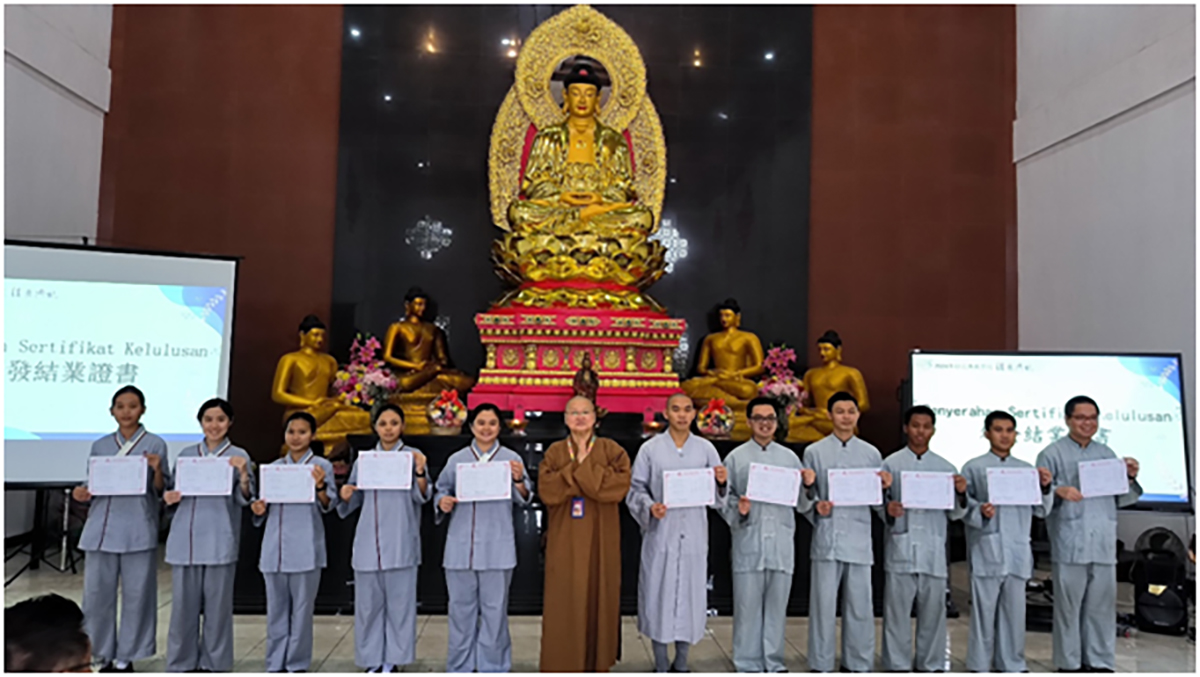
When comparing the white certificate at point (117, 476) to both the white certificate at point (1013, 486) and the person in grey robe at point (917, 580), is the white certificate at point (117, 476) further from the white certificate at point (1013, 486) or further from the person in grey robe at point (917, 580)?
the white certificate at point (1013, 486)

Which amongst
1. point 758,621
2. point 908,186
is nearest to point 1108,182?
point 908,186

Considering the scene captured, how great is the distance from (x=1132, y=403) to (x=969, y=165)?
3.30m

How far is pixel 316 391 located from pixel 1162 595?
5.37 metres

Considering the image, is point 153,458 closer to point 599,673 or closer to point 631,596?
point 599,673

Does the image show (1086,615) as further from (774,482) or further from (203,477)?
(203,477)

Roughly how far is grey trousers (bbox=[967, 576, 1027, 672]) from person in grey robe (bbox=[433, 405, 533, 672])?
2104mm

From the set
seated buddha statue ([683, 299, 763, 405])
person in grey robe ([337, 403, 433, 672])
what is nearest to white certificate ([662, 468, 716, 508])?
person in grey robe ([337, 403, 433, 672])

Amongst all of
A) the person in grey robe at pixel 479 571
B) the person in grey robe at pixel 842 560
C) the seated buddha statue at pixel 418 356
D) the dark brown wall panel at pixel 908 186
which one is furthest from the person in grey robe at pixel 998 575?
the seated buddha statue at pixel 418 356

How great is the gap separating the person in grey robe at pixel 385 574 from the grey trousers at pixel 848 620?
5.93 feet

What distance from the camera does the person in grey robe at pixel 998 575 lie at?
12.9ft

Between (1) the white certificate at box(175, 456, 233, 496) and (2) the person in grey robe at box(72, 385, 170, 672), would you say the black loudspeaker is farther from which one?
(2) the person in grey robe at box(72, 385, 170, 672)

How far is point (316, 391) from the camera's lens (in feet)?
20.1

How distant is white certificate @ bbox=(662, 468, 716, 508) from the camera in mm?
3703

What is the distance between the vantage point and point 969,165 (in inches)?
308
